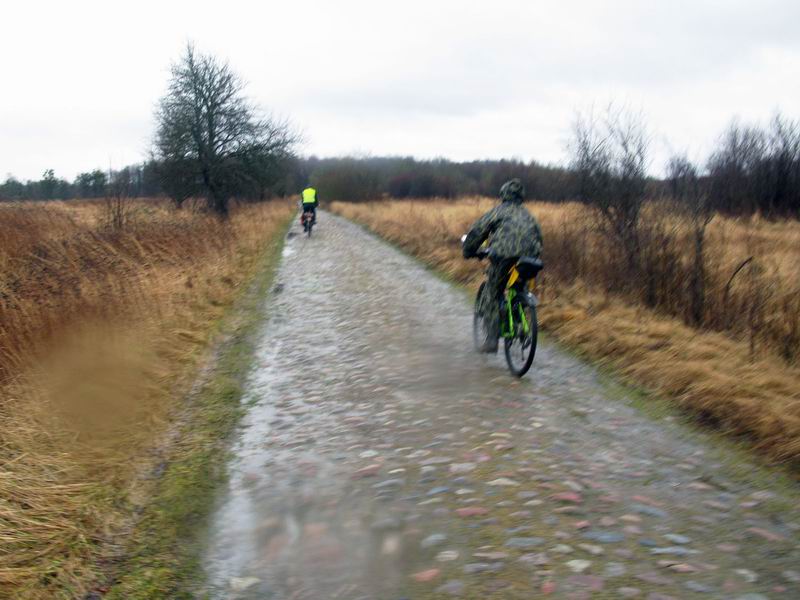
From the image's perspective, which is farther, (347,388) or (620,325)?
(620,325)

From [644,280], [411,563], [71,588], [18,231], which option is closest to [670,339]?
[644,280]

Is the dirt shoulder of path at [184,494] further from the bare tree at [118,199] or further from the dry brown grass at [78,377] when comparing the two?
the bare tree at [118,199]

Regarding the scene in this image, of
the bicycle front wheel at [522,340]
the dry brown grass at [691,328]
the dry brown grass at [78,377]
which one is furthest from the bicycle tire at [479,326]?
the dry brown grass at [78,377]

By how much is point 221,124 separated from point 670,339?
32.1 metres

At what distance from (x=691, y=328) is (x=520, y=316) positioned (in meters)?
3.01

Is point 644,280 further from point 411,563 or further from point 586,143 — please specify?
point 411,563

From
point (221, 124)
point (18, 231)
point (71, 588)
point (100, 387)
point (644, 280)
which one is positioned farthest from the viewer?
point (221, 124)

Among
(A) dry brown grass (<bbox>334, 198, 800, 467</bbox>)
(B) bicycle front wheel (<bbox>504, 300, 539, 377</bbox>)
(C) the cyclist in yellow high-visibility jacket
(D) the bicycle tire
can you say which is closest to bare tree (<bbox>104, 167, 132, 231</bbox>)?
(A) dry brown grass (<bbox>334, 198, 800, 467</bbox>)

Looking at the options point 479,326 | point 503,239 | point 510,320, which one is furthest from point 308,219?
point 510,320

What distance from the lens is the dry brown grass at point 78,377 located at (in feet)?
12.7

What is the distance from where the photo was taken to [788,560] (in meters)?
3.53

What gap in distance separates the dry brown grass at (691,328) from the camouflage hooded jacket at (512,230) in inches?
65.2

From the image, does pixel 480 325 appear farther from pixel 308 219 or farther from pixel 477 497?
pixel 308 219

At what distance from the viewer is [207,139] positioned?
3550 cm
